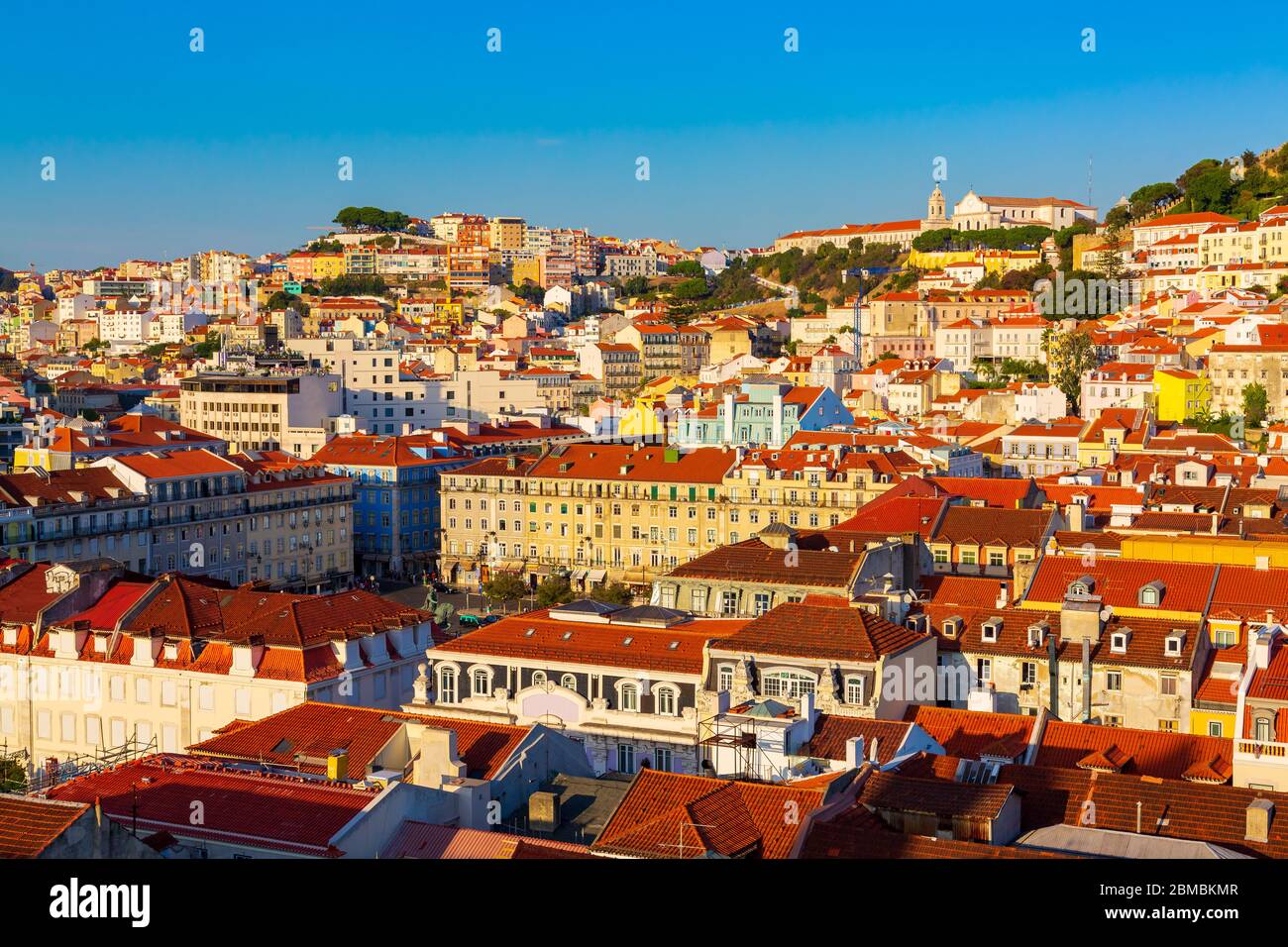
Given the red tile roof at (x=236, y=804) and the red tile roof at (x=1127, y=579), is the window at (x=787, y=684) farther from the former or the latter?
the red tile roof at (x=236, y=804)

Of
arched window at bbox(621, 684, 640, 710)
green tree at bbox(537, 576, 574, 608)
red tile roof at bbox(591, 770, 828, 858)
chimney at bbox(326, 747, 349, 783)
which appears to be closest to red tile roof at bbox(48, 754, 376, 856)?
chimney at bbox(326, 747, 349, 783)

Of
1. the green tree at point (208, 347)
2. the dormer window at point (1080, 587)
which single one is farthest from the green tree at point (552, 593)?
the green tree at point (208, 347)

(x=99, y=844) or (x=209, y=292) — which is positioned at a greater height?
(x=209, y=292)

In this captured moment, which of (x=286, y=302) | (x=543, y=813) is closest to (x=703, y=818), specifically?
(x=543, y=813)

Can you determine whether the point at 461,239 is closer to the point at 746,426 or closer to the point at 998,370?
the point at 998,370
